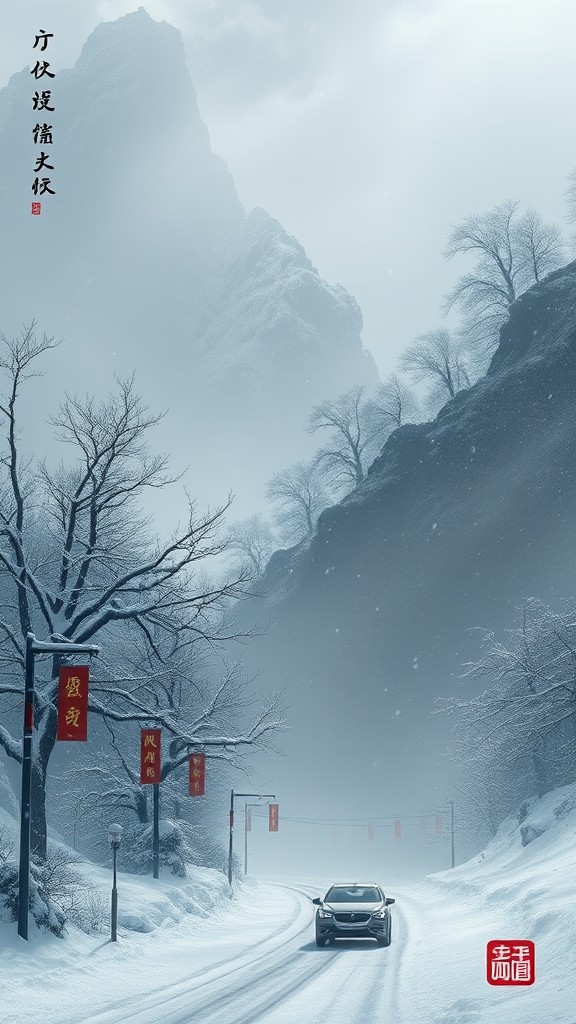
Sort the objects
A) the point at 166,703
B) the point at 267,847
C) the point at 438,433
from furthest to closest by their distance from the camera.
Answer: the point at 267,847 < the point at 438,433 < the point at 166,703

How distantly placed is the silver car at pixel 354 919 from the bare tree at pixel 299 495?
71712mm

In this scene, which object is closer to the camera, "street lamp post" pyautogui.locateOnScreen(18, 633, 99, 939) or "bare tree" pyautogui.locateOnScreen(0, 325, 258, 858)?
"street lamp post" pyautogui.locateOnScreen(18, 633, 99, 939)

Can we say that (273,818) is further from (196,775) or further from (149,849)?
(149,849)

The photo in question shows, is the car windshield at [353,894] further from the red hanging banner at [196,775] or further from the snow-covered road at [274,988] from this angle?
the red hanging banner at [196,775]

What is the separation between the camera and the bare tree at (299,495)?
95.1 metres

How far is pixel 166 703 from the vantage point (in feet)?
142

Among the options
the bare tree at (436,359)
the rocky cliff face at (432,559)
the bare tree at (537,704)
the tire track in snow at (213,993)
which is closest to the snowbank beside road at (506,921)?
the bare tree at (537,704)

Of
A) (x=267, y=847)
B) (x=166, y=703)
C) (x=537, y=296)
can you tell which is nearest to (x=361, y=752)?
(x=267, y=847)

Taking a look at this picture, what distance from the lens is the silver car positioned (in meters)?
21.4

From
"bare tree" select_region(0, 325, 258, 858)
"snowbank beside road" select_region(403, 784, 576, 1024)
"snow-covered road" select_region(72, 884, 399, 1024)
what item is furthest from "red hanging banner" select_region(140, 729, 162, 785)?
"snowbank beside road" select_region(403, 784, 576, 1024)

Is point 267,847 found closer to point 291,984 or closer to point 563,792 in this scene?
point 563,792

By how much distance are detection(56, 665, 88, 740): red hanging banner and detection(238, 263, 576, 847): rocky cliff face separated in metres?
39.4

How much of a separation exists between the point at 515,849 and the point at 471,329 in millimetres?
43695

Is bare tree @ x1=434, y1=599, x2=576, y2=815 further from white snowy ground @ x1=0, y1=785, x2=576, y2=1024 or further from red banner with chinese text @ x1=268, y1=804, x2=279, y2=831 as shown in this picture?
red banner with chinese text @ x1=268, y1=804, x2=279, y2=831
